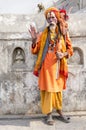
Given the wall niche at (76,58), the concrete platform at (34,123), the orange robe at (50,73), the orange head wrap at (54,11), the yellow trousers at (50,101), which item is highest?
the orange head wrap at (54,11)

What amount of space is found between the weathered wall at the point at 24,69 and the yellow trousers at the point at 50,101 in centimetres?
47

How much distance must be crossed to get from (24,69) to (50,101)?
31.5 inches

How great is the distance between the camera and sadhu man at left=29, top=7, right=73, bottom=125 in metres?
4.14

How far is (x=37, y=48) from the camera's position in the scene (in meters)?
4.25

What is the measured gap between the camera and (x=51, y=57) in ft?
13.8

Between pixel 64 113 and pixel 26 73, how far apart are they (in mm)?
868

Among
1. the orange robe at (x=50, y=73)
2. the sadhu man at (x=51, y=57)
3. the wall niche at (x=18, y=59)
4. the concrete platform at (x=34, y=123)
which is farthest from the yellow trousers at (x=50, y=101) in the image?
the wall niche at (x=18, y=59)

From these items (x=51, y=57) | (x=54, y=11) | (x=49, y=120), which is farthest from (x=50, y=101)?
(x=54, y=11)

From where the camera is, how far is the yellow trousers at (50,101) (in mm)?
4176

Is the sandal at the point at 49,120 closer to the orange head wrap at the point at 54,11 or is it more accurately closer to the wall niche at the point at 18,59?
the wall niche at the point at 18,59

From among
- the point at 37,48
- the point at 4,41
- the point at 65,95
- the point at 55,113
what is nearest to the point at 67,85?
the point at 65,95

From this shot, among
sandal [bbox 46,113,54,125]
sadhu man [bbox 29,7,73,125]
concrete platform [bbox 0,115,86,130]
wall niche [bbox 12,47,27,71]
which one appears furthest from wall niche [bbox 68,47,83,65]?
sandal [bbox 46,113,54,125]

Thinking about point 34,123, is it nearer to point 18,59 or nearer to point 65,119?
point 65,119

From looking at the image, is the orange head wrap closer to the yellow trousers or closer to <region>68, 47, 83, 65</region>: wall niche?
<region>68, 47, 83, 65</region>: wall niche
